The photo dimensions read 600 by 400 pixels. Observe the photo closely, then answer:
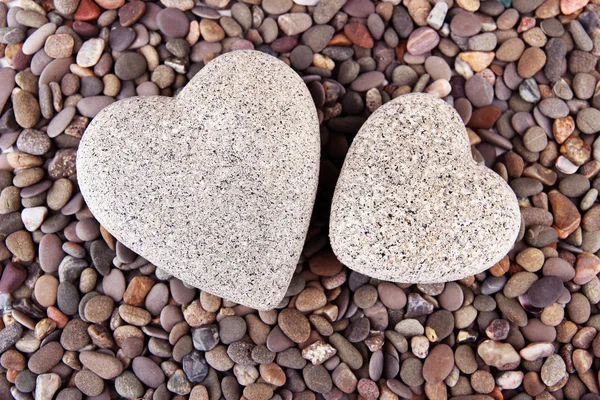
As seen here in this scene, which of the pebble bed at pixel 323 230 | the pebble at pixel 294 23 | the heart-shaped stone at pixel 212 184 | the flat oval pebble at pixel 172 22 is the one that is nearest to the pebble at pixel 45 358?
the pebble bed at pixel 323 230

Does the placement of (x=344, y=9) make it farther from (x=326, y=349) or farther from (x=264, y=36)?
(x=326, y=349)

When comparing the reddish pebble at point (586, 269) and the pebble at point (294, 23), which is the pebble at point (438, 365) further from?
the pebble at point (294, 23)

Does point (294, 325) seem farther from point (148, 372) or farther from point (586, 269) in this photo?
point (586, 269)

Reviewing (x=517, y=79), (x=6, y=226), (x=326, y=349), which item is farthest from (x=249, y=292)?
(x=517, y=79)

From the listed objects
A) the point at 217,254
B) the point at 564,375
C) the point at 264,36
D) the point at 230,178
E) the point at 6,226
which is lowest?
the point at 564,375

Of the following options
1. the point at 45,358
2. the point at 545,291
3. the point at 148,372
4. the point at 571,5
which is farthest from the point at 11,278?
the point at 571,5

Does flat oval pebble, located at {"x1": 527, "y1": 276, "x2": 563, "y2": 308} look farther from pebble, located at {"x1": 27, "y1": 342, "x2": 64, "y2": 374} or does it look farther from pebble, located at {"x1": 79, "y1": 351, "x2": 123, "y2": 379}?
pebble, located at {"x1": 27, "y1": 342, "x2": 64, "y2": 374}
